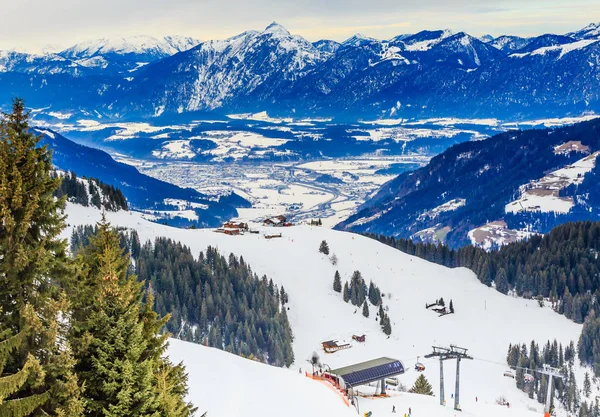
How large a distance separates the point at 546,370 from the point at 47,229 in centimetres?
5782

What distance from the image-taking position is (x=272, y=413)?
4334 centimetres

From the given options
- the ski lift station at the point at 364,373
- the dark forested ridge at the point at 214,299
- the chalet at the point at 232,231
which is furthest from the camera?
the chalet at the point at 232,231

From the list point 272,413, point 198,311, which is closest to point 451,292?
point 198,311

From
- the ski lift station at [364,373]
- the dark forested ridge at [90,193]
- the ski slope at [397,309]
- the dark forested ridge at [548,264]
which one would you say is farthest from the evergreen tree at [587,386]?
the dark forested ridge at [90,193]

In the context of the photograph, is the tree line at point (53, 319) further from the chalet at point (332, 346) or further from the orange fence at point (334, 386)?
the chalet at point (332, 346)

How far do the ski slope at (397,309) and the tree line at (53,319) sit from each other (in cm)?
4808

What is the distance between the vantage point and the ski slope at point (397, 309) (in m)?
104

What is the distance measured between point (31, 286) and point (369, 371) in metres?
54.1

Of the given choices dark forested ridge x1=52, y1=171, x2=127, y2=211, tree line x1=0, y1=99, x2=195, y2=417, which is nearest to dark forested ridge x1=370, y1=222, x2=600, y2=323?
dark forested ridge x1=52, y1=171, x2=127, y2=211

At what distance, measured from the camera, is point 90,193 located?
6225 inches

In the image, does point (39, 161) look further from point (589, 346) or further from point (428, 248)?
point (428, 248)

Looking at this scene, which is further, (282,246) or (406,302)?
(282,246)

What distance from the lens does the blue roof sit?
6788 cm

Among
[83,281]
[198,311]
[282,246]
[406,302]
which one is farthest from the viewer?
[282,246]
